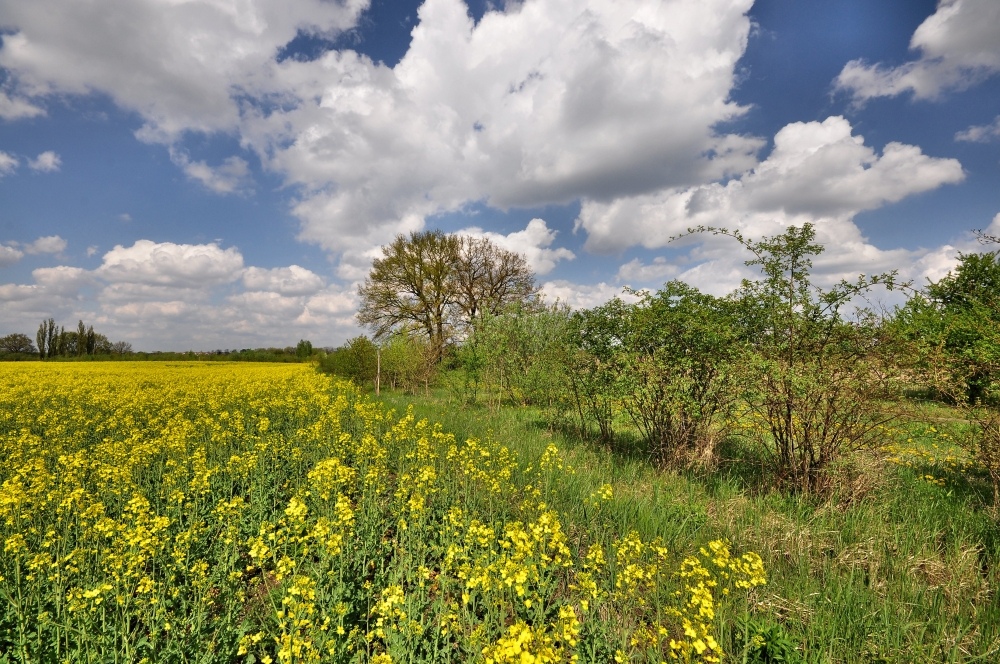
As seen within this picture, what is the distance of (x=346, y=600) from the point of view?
3.41 meters

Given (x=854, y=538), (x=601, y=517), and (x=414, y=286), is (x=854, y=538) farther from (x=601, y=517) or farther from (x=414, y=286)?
(x=414, y=286)

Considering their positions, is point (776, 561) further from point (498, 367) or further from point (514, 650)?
point (498, 367)

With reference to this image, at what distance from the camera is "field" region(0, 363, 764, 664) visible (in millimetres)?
2795

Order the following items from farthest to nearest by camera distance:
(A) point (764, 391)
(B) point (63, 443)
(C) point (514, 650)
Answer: (B) point (63, 443) < (A) point (764, 391) < (C) point (514, 650)

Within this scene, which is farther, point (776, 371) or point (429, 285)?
point (429, 285)

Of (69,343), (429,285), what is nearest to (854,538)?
(429,285)

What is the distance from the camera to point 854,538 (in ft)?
14.3

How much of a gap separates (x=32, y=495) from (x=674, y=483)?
Answer: 8150 millimetres

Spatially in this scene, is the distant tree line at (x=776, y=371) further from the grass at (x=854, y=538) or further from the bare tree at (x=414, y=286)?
the bare tree at (x=414, y=286)

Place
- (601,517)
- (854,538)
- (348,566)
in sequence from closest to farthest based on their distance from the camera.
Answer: (348,566)
(854,538)
(601,517)

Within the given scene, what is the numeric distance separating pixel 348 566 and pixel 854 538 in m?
5.25

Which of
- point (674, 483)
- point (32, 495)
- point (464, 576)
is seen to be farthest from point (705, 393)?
point (32, 495)

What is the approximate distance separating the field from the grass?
13 centimetres

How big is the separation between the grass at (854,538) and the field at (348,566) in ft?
0.42
